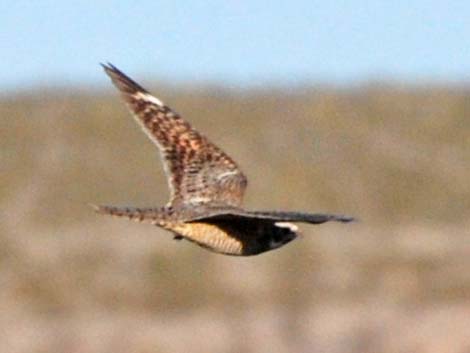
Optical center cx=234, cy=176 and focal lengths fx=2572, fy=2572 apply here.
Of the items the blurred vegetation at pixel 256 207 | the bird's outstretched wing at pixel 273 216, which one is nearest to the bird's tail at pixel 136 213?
the bird's outstretched wing at pixel 273 216

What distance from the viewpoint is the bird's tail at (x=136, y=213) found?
12.2m

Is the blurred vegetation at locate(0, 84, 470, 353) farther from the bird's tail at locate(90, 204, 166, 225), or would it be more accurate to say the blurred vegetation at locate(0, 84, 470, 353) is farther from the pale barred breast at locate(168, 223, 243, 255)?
the bird's tail at locate(90, 204, 166, 225)

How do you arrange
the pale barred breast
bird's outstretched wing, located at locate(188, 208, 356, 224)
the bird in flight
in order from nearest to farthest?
bird's outstretched wing, located at locate(188, 208, 356, 224) < the bird in flight < the pale barred breast

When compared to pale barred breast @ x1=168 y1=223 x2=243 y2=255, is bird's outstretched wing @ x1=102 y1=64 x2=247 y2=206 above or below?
above

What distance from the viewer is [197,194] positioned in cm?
1322

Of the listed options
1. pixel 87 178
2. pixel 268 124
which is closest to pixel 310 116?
pixel 268 124

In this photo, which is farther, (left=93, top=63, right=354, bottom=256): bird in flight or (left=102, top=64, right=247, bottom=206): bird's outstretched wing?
(left=102, top=64, right=247, bottom=206): bird's outstretched wing

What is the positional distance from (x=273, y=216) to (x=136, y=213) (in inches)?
32.9

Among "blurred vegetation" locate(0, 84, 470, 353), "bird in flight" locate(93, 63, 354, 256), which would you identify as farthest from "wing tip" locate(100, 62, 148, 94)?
"blurred vegetation" locate(0, 84, 470, 353)

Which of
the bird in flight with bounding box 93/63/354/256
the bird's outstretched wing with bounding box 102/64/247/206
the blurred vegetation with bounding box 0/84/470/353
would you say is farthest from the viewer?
the blurred vegetation with bounding box 0/84/470/353

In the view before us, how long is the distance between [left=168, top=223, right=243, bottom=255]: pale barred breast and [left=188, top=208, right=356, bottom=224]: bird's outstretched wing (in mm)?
92

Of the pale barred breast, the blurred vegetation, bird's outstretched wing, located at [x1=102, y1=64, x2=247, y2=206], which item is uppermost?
bird's outstretched wing, located at [x1=102, y1=64, x2=247, y2=206]

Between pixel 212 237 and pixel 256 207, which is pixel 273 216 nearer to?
pixel 212 237

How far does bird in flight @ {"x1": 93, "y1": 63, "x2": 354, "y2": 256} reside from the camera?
498 inches
